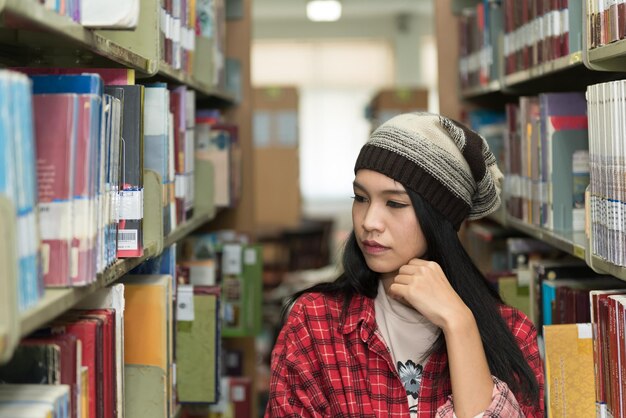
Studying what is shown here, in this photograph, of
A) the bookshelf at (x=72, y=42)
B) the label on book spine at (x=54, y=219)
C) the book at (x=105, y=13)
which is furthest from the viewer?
the book at (x=105, y=13)

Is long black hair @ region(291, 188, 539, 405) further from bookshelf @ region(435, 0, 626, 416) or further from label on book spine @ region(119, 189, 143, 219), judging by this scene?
label on book spine @ region(119, 189, 143, 219)

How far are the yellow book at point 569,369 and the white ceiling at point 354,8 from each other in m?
6.95

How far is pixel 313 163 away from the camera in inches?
369

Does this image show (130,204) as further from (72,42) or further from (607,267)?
(607,267)

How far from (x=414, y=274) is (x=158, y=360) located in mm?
593

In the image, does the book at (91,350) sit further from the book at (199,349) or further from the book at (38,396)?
the book at (199,349)

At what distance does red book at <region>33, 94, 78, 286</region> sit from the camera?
1139 millimetres

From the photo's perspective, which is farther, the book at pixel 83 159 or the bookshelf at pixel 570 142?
Answer: the bookshelf at pixel 570 142

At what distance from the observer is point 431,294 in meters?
1.64

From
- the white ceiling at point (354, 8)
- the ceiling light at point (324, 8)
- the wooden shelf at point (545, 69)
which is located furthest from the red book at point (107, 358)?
the white ceiling at point (354, 8)

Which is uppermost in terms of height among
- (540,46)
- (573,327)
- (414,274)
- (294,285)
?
(540,46)

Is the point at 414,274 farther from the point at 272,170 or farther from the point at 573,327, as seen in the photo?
the point at 272,170

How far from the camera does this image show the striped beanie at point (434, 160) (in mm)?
1691

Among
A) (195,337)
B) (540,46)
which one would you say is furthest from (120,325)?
(540,46)
